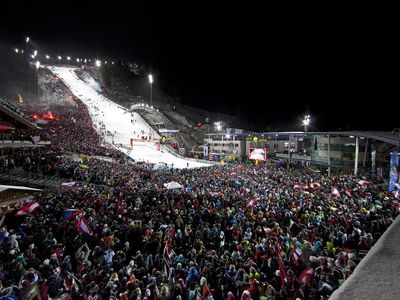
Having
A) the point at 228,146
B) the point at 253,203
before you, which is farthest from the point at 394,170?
the point at 228,146

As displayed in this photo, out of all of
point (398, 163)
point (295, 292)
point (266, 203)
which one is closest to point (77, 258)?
point (295, 292)

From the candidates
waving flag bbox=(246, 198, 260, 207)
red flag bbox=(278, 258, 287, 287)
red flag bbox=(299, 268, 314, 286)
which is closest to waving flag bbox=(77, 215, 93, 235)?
red flag bbox=(278, 258, 287, 287)

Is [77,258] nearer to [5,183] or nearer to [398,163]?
[5,183]

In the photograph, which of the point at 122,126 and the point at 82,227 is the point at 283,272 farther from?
the point at 122,126

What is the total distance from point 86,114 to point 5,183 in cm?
4050

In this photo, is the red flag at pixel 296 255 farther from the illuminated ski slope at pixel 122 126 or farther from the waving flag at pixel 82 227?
the illuminated ski slope at pixel 122 126

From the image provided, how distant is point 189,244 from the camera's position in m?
9.15

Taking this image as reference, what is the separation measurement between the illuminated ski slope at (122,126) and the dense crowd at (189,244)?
26299 mm

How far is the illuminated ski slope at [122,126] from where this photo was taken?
42.1 m

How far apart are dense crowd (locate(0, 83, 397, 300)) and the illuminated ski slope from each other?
86.3ft

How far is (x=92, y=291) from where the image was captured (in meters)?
5.62

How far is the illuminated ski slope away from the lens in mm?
42125

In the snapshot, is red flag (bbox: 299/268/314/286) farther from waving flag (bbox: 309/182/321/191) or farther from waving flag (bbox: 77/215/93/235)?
waving flag (bbox: 309/182/321/191)

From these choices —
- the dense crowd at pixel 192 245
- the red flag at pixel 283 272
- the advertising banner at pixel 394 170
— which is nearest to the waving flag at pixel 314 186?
the dense crowd at pixel 192 245
